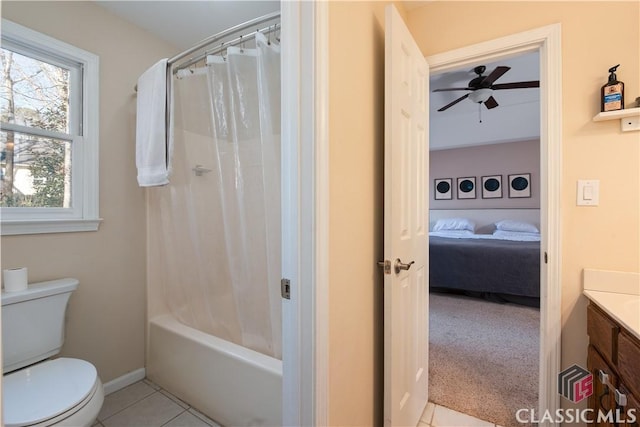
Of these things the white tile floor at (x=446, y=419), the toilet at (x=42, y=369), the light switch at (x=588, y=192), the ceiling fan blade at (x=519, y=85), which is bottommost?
the white tile floor at (x=446, y=419)

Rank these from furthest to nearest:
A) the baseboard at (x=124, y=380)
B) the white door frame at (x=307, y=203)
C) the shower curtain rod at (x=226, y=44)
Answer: the baseboard at (x=124, y=380)
the shower curtain rod at (x=226, y=44)
the white door frame at (x=307, y=203)

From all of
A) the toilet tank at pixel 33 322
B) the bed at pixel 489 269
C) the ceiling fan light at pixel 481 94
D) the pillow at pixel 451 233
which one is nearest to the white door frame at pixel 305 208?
the toilet tank at pixel 33 322

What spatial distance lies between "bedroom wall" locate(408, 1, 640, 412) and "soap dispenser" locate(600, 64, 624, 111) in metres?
0.05

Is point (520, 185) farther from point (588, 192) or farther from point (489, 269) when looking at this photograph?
point (588, 192)

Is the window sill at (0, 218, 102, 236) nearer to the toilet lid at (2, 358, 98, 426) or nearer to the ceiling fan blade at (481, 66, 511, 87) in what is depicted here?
the toilet lid at (2, 358, 98, 426)

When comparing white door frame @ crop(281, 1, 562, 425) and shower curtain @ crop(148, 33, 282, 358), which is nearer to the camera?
white door frame @ crop(281, 1, 562, 425)

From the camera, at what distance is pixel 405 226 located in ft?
4.67

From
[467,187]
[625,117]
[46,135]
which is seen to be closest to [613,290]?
[625,117]

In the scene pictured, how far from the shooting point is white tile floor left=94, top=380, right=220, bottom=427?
66.7 inches

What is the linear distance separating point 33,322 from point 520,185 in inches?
234

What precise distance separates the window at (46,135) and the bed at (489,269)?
3.58m

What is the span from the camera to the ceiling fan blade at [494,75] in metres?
2.64

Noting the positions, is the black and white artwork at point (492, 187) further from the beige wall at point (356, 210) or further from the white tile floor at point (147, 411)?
the white tile floor at point (147, 411)

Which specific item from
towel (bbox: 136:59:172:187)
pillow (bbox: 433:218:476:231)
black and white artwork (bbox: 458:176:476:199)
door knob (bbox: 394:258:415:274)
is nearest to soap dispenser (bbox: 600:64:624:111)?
door knob (bbox: 394:258:415:274)
